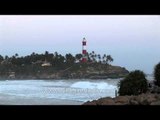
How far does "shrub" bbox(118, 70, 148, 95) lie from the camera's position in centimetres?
586

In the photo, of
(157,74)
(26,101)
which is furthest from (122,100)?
(26,101)

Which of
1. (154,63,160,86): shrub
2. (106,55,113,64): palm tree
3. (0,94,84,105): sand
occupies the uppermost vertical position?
(106,55,113,64): palm tree

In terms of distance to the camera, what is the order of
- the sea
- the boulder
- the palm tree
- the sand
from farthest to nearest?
Result: the boulder < the palm tree < the sea < the sand

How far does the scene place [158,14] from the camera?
11.4 ft

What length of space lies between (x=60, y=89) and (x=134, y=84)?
1.51 metres

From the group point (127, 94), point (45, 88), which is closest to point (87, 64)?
point (45, 88)

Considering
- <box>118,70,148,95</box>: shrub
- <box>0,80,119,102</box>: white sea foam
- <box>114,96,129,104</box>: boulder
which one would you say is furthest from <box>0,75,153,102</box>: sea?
<box>118,70,148,95</box>: shrub

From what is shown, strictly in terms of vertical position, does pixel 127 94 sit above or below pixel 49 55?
below

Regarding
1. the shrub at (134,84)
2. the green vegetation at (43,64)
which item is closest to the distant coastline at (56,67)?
the green vegetation at (43,64)

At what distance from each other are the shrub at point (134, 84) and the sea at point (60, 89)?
543mm

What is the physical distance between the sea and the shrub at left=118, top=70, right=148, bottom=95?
0.54 meters

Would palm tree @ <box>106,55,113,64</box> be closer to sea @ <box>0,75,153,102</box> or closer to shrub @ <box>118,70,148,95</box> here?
sea @ <box>0,75,153,102</box>
